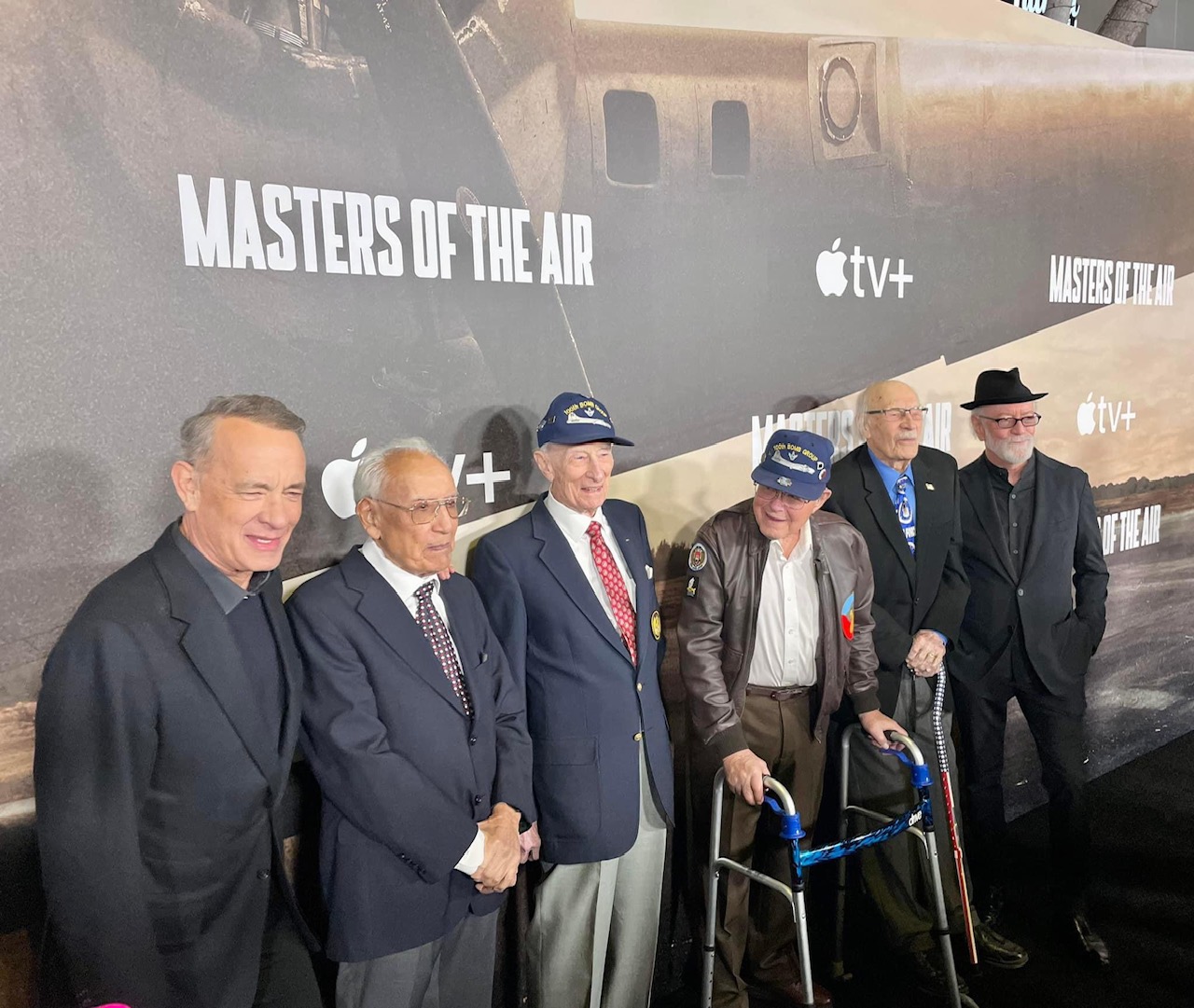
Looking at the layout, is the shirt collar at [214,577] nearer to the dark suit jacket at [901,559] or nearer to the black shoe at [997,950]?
the dark suit jacket at [901,559]

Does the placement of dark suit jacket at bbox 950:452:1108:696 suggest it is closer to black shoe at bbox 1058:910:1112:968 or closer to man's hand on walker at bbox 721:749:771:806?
black shoe at bbox 1058:910:1112:968

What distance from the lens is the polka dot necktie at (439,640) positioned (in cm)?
218

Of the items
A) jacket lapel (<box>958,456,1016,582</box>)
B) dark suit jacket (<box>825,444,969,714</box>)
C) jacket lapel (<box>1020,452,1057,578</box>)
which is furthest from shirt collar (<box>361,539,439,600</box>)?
jacket lapel (<box>1020,452,1057,578</box>)

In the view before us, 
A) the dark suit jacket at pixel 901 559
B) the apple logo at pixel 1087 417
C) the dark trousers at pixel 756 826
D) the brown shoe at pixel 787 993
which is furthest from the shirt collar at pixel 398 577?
the apple logo at pixel 1087 417

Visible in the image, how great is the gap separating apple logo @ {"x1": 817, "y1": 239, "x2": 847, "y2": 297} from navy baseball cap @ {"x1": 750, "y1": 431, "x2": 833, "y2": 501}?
1.10m

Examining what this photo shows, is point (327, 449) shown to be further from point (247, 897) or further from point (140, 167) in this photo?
point (247, 897)

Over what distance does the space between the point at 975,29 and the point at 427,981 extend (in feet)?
13.9

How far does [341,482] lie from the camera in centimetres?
245

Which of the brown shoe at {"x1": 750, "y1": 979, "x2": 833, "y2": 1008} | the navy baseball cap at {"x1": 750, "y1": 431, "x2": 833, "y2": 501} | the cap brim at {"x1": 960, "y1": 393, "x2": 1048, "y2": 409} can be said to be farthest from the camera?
the cap brim at {"x1": 960, "y1": 393, "x2": 1048, "y2": 409}

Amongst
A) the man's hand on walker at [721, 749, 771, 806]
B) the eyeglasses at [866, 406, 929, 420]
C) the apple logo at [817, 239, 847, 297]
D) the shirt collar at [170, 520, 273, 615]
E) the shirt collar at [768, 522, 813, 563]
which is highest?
the apple logo at [817, 239, 847, 297]

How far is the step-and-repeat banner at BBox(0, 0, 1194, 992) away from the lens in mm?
2020

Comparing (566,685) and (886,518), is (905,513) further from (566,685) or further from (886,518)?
(566,685)

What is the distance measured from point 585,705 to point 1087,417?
3.60 m

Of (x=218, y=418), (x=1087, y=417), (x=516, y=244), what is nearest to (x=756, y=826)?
(x=516, y=244)
